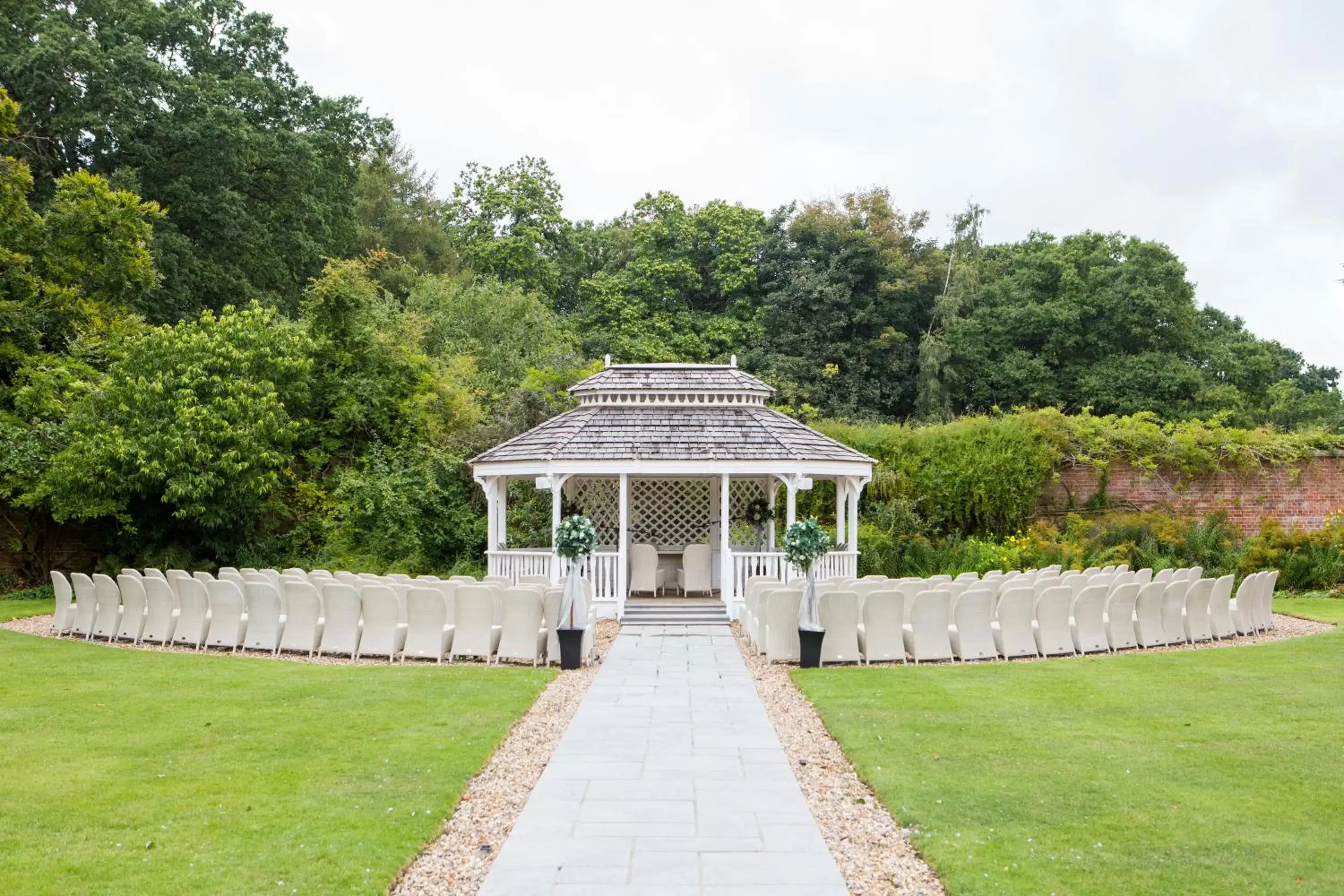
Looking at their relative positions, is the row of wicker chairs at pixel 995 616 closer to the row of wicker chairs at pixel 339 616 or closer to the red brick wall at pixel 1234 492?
the row of wicker chairs at pixel 339 616

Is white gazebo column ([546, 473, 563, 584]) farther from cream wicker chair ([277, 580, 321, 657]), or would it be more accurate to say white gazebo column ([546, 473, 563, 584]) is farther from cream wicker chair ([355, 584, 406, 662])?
cream wicker chair ([277, 580, 321, 657])

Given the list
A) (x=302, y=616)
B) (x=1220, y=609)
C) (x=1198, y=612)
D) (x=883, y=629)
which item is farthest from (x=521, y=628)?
(x=1220, y=609)

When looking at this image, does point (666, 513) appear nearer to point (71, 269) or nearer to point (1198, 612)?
point (1198, 612)

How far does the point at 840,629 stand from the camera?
40.3ft

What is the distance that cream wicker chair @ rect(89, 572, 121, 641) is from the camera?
14273 millimetres

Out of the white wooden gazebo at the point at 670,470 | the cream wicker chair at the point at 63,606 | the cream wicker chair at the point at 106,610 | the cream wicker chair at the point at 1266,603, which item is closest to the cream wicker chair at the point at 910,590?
the white wooden gazebo at the point at 670,470

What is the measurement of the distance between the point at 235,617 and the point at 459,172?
30198 millimetres

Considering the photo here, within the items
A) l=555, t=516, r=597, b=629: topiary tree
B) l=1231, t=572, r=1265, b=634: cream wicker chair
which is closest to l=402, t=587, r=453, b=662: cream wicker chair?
l=555, t=516, r=597, b=629: topiary tree

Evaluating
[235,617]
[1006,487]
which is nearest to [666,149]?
[1006,487]

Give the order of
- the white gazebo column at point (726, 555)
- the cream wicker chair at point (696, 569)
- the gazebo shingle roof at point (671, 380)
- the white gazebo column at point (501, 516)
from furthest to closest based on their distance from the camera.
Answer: the gazebo shingle roof at point (671, 380)
the cream wicker chair at point (696, 569)
the white gazebo column at point (501, 516)
the white gazebo column at point (726, 555)

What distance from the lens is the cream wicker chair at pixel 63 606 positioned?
1475 cm

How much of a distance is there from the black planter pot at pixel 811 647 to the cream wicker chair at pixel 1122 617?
3909 mm

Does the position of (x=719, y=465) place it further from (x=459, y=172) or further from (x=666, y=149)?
(x=459, y=172)

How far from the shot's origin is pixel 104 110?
23922 mm
